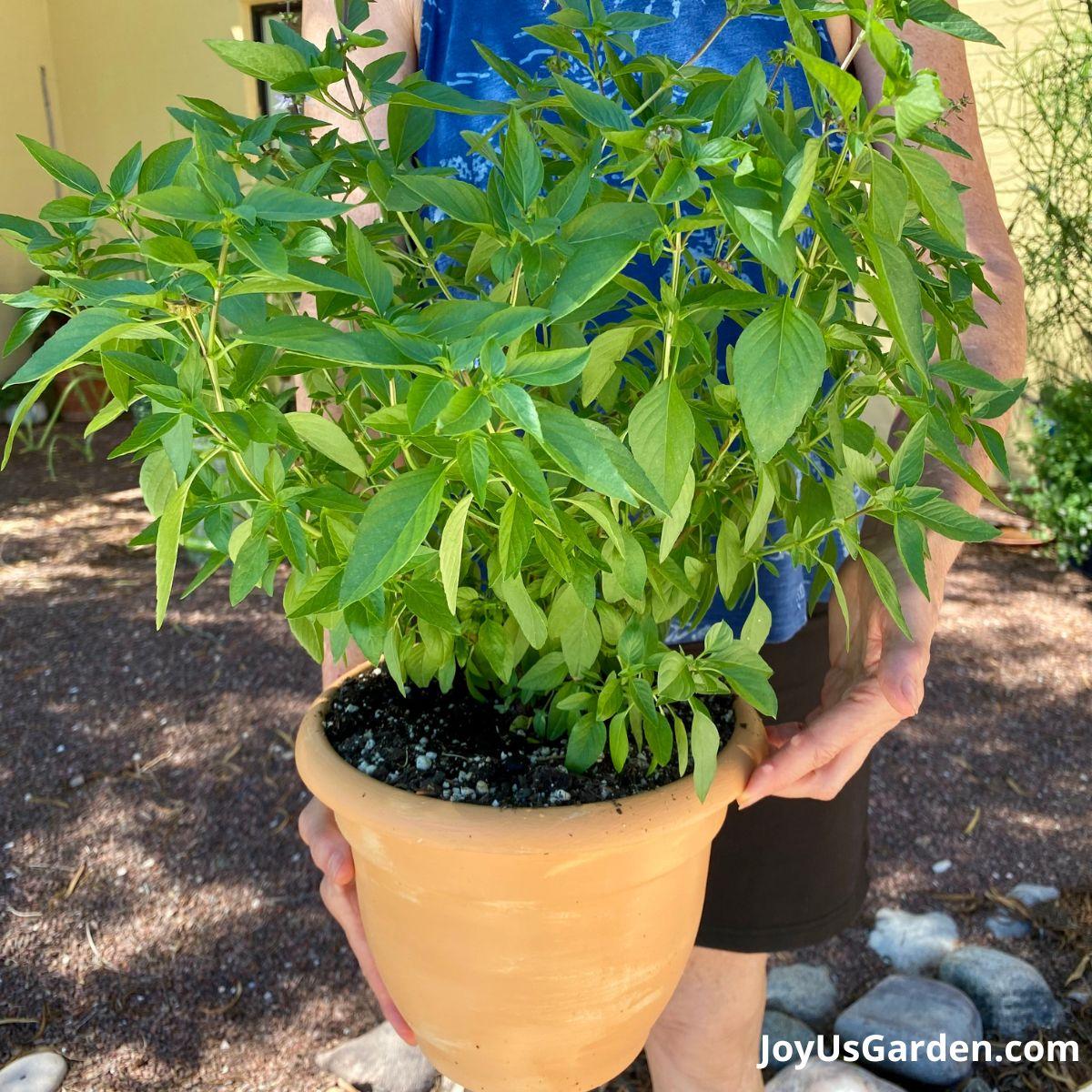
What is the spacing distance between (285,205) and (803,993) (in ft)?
5.79

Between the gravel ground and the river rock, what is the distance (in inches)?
10.3

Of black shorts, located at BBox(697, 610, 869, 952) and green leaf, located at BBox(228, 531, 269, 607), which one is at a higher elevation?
green leaf, located at BBox(228, 531, 269, 607)

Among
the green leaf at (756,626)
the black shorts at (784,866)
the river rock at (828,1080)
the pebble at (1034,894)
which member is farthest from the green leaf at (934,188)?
the pebble at (1034,894)

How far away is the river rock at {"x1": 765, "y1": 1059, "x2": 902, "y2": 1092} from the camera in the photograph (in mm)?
1576

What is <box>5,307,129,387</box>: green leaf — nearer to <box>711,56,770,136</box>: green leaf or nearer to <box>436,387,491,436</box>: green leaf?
<box>436,387,491,436</box>: green leaf

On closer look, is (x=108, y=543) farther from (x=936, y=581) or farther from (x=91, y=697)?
(x=936, y=581)

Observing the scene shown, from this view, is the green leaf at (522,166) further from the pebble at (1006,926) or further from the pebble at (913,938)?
the pebble at (1006,926)

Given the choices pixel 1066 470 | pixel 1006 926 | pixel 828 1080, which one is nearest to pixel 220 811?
pixel 828 1080

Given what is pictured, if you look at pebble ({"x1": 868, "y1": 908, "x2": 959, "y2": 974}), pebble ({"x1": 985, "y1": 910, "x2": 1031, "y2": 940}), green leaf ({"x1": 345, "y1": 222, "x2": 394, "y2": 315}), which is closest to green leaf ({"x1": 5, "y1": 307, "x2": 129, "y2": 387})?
green leaf ({"x1": 345, "y1": 222, "x2": 394, "y2": 315})

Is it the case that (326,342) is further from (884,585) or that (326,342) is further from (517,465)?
(884,585)

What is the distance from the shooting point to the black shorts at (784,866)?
1316 mm

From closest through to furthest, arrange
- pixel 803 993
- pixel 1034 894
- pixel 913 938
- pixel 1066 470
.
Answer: pixel 803 993 → pixel 913 938 → pixel 1034 894 → pixel 1066 470

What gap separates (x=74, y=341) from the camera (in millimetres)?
454

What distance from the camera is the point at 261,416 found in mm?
542
